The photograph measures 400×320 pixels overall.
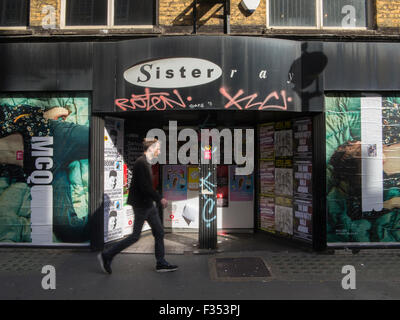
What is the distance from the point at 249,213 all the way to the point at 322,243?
2038 mm

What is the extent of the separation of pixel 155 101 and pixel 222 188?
2.91 m

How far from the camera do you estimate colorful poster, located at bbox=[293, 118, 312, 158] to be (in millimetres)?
6121

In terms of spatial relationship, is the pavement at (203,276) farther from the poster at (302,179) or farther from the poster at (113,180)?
the poster at (302,179)

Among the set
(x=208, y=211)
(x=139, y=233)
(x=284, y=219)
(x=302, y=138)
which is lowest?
(x=284, y=219)

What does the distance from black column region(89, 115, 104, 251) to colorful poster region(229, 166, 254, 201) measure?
10.2 feet

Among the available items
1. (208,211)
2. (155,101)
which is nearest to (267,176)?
(208,211)

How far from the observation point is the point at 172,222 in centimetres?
759

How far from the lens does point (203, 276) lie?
15.4 feet

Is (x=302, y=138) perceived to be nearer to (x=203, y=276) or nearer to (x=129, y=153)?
(x=203, y=276)

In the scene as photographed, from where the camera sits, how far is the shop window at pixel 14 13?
651 cm

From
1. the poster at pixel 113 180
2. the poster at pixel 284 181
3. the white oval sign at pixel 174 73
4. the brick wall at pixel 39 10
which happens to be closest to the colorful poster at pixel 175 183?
the poster at pixel 113 180

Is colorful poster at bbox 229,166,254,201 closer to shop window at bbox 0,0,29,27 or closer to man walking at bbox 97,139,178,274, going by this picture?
man walking at bbox 97,139,178,274

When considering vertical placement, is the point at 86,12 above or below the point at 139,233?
above

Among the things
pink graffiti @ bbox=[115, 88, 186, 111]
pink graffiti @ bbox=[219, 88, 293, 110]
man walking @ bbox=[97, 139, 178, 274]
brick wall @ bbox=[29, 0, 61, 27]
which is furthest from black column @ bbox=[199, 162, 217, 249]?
brick wall @ bbox=[29, 0, 61, 27]
